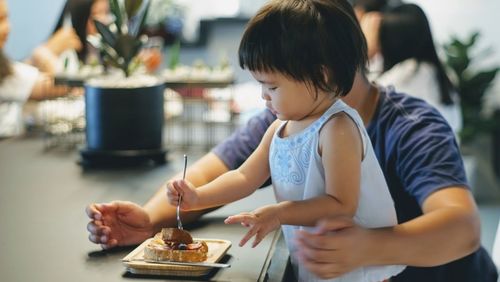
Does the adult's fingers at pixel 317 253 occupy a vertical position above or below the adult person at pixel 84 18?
below

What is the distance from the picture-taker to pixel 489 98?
4.77 metres

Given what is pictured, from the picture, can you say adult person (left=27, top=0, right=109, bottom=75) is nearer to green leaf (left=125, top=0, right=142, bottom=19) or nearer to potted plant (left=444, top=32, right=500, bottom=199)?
green leaf (left=125, top=0, right=142, bottom=19)

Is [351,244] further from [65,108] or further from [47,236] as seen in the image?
[65,108]

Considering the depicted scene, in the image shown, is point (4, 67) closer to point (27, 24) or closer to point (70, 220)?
point (70, 220)

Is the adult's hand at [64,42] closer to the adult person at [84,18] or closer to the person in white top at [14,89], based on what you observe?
the adult person at [84,18]

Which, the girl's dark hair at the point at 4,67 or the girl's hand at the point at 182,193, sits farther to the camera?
the girl's dark hair at the point at 4,67

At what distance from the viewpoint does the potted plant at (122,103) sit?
1.79 m

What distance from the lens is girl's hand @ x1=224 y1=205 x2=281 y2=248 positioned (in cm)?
101

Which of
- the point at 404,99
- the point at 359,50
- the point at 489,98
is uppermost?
the point at 359,50

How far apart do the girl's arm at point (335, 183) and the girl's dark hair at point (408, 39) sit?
2.08 metres

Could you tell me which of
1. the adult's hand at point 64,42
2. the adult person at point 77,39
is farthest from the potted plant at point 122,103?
the adult's hand at point 64,42

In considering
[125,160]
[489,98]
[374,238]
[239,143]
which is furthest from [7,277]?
[489,98]

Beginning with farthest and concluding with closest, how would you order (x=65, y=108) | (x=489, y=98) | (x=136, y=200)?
(x=489, y=98) < (x=65, y=108) < (x=136, y=200)

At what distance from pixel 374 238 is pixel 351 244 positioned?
0.05m
